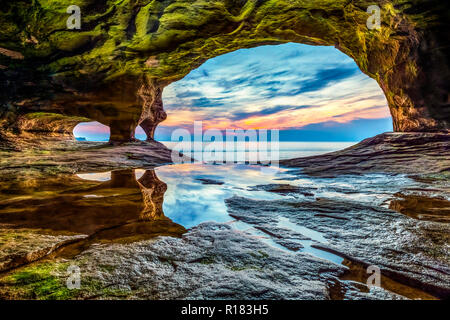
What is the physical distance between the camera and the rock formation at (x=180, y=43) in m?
7.43

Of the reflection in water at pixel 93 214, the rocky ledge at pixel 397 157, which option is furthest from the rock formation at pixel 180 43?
the reflection in water at pixel 93 214

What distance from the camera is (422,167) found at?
659 centimetres

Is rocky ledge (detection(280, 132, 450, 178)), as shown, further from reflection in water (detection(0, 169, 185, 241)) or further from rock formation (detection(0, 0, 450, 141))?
reflection in water (detection(0, 169, 185, 241))

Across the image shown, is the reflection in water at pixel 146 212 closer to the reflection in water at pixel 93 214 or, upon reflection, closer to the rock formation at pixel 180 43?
the reflection in water at pixel 93 214

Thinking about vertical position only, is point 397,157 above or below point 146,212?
above

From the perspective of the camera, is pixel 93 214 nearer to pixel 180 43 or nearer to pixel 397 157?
pixel 180 43

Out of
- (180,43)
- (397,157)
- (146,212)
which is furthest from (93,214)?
(397,157)

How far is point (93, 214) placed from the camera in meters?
3.03

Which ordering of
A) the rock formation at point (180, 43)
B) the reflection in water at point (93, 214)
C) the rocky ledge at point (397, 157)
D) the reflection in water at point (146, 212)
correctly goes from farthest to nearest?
1. the rock formation at point (180, 43)
2. the rocky ledge at point (397, 157)
3. the reflection in water at point (93, 214)
4. the reflection in water at point (146, 212)

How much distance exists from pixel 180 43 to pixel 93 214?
938 centimetres

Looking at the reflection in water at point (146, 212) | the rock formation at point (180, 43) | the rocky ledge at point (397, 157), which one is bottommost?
the reflection in water at point (146, 212)

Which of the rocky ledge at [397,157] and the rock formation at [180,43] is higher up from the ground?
the rock formation at [180,43]

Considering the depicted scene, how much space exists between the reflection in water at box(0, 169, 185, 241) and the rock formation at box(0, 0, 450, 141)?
749 centimetres

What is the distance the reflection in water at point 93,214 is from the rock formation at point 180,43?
7487 mm
